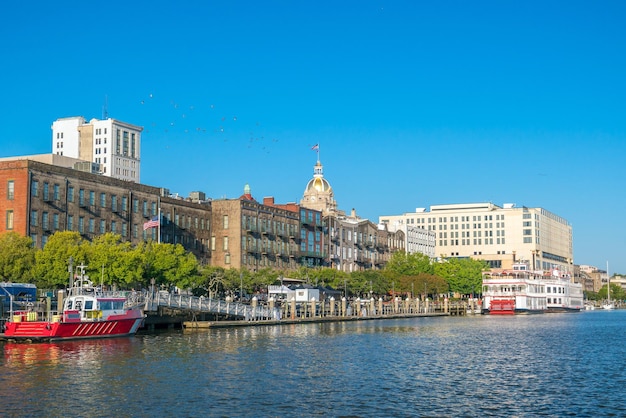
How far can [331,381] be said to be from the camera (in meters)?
47.7

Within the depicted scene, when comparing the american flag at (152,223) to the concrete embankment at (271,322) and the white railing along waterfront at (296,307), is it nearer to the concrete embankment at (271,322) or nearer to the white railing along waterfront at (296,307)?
the white railing along waterfront at (296,307)

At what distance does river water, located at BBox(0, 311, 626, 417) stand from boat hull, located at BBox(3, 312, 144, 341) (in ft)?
4.25

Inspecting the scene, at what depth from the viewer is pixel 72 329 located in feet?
234

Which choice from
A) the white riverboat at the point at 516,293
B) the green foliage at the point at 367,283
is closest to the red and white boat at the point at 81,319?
the green foliage at the point at 367,283

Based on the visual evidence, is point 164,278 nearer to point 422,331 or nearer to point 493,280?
point 422,331

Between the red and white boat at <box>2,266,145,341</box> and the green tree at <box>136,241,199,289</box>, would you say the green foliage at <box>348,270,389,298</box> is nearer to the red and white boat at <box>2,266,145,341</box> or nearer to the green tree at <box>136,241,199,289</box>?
the green tree at <box>136,241,199,289</box>

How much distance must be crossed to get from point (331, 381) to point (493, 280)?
129263 millimetres

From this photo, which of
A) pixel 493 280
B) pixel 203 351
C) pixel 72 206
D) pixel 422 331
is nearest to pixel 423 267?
pixel 493 280

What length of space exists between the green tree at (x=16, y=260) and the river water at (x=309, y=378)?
14.5 meters

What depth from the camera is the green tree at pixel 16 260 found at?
82688 mm

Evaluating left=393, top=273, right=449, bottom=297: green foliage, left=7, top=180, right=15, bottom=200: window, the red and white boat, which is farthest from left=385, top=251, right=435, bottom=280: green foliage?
the red and white boat

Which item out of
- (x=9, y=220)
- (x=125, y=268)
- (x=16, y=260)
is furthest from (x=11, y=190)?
(x=125, y=268)

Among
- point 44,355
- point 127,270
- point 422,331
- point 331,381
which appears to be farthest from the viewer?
point 422,331

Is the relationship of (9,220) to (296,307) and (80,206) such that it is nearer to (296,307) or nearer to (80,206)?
(80,206)
